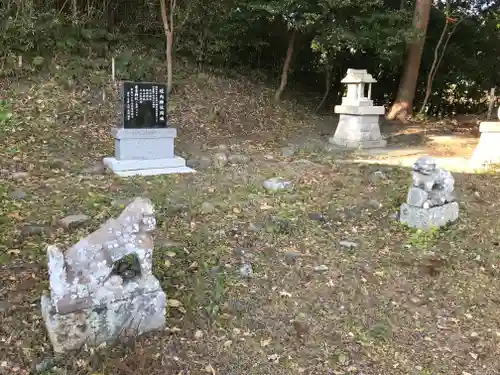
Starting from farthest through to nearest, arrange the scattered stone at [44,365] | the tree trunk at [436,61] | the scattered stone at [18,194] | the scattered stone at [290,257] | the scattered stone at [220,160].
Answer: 1. the tree trunk at [436,61]
2. the scattered stone at [220,160]
3. the scattered stone at [18,194]
4. the scattered stone at [290,257]
5. the scattered stone at [44,365]

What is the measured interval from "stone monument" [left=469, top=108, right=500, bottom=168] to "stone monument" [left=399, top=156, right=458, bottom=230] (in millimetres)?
2781

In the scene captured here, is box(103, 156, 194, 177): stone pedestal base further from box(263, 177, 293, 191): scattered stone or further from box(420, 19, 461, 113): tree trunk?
box(420, 19, 461, 113): tree trunk

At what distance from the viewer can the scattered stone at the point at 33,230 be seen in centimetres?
402

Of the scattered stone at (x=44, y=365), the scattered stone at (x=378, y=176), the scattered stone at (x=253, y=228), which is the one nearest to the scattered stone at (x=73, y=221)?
the scattered stone at (x=253, y=228)

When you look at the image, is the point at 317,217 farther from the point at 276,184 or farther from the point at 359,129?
the point at 359,129

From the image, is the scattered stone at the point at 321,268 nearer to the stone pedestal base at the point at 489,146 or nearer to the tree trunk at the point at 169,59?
the stone pedestal base at the point at 489,146

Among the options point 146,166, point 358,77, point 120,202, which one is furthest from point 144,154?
point 358,77

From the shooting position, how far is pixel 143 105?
6676 mm

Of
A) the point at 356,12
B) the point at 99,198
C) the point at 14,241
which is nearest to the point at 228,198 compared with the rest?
the point at 99,198

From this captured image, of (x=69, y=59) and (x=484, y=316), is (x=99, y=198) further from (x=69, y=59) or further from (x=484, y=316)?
(x=69, y=59)

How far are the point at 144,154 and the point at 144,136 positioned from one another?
26cm

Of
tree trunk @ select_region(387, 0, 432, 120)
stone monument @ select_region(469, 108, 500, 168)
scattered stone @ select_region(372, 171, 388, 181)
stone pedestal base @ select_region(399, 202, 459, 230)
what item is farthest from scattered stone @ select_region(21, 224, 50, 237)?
tree trunk @ select_region(387, 0, 432, 120)

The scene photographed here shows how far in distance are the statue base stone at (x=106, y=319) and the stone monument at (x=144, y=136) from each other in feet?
11.7

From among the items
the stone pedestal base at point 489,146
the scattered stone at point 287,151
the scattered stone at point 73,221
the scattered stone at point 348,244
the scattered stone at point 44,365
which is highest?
the stone pedestal base at point 489,146
